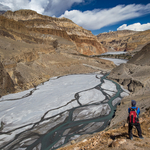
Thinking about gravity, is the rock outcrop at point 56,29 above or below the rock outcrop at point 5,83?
above

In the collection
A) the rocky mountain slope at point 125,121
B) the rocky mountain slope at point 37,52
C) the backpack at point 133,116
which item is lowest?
the rocky mountain slope at point 125,121

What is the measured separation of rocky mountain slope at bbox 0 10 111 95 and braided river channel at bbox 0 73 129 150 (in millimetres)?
3969

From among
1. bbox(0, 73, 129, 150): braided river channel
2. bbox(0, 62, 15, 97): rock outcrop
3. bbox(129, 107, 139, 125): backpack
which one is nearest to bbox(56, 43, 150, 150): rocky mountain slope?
bbox(129, 107, 139, 125): backpack

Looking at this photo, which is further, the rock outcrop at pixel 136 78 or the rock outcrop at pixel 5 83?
the rock outcrop at pixel 136 78

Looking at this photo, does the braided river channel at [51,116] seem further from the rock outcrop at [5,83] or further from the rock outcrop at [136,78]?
the rock outcrop at [136,78]

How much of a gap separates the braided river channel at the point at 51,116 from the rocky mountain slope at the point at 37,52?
156 inches

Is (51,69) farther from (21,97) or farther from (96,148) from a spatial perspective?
(96,148)

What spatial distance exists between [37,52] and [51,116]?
19723 mm

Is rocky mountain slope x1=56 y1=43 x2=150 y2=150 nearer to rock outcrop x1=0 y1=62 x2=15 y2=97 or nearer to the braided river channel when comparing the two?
the braided river channel

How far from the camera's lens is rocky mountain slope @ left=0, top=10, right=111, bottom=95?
17344mm

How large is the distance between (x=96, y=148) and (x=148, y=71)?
17.1 meters

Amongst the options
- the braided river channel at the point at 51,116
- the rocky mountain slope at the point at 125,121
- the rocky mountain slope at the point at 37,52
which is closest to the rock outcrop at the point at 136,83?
the rocky mountain slope at the point at 125,121

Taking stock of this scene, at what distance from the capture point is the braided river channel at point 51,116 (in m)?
7.66

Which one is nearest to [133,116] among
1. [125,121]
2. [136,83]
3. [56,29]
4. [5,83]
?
[125,121]
